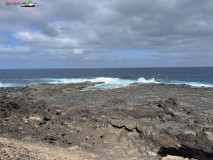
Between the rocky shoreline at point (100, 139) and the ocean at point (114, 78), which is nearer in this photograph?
the rocky shoreline at point (100, 139)

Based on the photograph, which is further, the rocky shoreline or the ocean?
the ocean

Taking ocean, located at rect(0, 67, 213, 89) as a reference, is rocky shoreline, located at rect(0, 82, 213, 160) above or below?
below

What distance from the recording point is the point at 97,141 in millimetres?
8922

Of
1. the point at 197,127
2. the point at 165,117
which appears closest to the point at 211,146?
the point at 197,127

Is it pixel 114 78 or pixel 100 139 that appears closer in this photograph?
pixel 100 139

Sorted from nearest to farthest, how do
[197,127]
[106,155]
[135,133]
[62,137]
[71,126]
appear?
[106,155]
[62,137]
[135,133]
[71,126]
[197,127]

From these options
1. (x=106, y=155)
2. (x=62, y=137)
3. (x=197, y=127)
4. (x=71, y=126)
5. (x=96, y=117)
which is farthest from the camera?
(x=96, y=117)

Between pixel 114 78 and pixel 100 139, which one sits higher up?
pixel 114 78

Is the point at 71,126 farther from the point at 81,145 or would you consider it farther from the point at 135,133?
the point at 135,133

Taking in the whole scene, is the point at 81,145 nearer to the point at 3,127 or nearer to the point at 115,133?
the point at 115,133

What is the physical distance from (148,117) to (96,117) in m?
4.35

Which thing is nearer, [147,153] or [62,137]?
[147,153]

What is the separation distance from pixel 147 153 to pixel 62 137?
460 cm

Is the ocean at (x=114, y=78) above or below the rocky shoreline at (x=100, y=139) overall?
above
